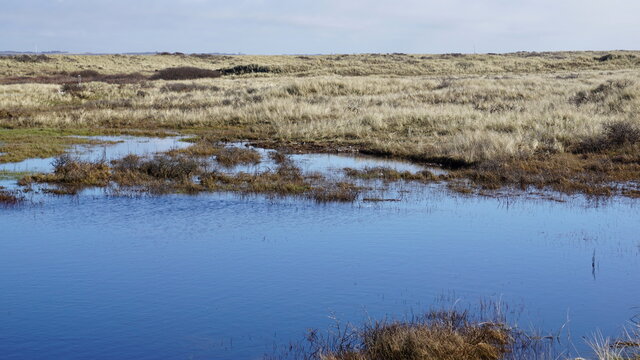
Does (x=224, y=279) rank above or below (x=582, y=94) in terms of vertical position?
below

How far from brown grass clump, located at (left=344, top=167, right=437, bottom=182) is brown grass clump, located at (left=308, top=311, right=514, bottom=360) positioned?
11275mm

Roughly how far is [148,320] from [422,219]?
24.6ft

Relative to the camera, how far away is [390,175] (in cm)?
2017

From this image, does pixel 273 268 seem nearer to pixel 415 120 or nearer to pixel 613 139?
pixel 613 139

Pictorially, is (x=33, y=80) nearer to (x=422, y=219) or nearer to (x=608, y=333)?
(x=422, y=219)

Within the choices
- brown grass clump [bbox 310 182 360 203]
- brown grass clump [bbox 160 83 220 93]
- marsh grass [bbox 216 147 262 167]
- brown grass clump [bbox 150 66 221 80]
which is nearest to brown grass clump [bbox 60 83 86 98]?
brown grass clump [bbox 160 83 220 93]

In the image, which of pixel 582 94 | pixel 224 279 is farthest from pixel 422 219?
pixel 582 94

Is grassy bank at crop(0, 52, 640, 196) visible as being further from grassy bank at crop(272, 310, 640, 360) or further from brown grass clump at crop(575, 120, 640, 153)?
grassy bank at crop(272, 310, 640, 360)

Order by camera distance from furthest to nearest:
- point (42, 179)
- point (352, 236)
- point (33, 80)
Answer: point (33, 80), point (42, 179), point (352, 236)

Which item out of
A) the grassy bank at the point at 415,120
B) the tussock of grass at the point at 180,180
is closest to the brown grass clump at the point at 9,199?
the tussock of grass at the point at 180,180

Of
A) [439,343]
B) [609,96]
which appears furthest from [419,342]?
[609,96]

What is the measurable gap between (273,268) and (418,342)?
14.0 ft

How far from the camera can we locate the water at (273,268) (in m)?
8.84

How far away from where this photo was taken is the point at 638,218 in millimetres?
15078
